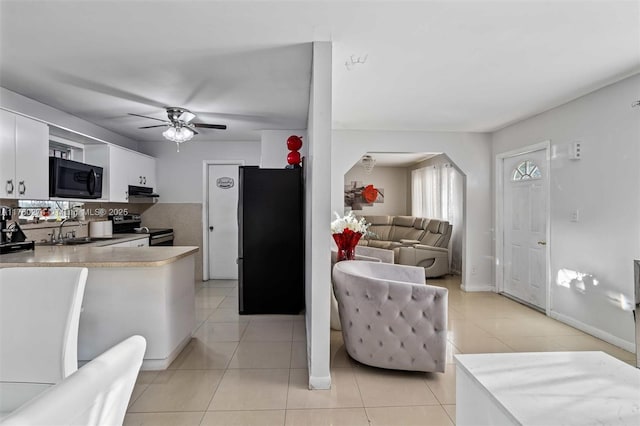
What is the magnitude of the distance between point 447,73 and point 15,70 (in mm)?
3810

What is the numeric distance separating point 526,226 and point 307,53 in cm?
378

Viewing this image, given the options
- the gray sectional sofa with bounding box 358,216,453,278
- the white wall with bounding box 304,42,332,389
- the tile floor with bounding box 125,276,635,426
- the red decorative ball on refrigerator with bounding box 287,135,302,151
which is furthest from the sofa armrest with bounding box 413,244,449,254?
the white wall with bounding box 304,42,332,389

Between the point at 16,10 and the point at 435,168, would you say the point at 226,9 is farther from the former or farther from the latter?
the point at 435,168

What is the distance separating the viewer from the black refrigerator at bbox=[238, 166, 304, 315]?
415 centimetres

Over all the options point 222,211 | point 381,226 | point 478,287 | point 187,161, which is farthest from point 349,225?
point 381,226

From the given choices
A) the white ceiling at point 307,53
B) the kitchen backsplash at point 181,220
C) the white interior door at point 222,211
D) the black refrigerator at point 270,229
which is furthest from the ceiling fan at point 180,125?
the kitchen backsplash at point 181,220

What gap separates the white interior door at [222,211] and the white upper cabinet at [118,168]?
110 centimetres

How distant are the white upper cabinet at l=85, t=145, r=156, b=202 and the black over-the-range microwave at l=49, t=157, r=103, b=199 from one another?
137mm

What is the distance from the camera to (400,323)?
2668mm

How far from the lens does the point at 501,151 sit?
512cm

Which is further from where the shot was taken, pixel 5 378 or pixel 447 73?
pixel 447 73

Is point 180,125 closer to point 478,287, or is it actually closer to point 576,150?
point 576,150

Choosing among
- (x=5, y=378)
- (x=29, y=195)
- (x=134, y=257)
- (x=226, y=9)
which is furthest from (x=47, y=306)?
(x=29, y=195)

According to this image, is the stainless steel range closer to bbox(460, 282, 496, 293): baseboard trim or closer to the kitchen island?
the kitchen island
